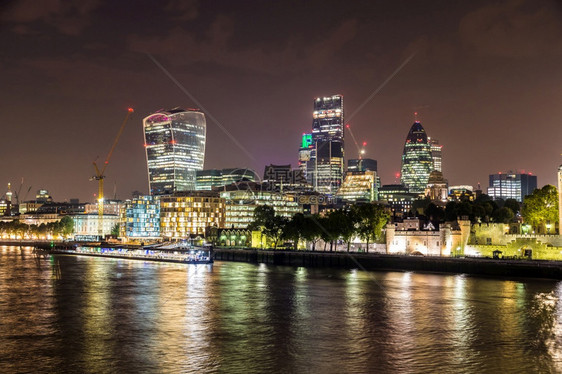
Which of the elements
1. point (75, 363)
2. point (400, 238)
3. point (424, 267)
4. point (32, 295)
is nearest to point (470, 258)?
point (424, 267)

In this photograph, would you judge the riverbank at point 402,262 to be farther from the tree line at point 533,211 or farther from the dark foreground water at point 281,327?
the tree line at point 533,211

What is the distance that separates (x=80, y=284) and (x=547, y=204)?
85.5 m

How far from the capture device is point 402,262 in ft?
346

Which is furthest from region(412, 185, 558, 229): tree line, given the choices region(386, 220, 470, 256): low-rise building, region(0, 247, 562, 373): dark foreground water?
region(0, 247, 562, 373): dark foreground water

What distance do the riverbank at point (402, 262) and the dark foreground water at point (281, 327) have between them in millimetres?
6581

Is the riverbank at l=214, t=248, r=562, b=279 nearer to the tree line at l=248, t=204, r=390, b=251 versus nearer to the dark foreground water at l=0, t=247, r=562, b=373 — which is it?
the tree line at l=248, t=204, r=390, b=251

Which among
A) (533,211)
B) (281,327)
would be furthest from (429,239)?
(281,327)

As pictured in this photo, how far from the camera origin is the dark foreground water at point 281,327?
37.5 metres

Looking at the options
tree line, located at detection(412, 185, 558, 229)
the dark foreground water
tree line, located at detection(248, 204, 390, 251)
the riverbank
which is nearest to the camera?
the dark foreground water

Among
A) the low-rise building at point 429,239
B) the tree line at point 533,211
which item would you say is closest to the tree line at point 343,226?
the low-rise building at point 429,239

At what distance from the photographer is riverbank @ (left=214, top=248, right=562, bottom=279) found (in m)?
87.9

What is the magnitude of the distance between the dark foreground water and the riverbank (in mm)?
6581

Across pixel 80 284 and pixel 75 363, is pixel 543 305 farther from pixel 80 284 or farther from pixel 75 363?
pixel 80 284

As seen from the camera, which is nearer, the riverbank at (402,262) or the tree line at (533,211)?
the riverbank at (402,262)
